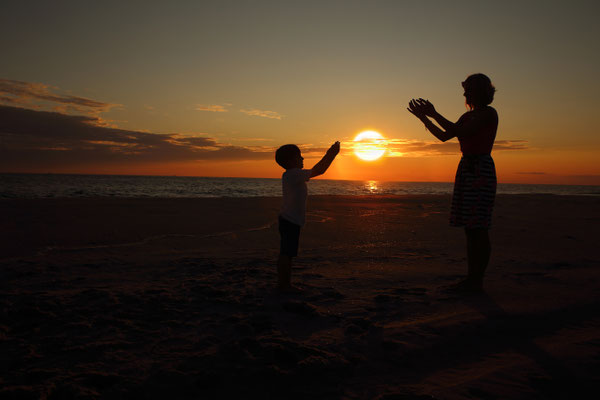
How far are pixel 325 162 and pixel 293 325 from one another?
1621mm

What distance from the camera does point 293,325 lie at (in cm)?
242

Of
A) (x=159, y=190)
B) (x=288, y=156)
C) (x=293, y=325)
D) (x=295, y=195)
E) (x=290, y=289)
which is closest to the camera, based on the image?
(x=293, y=325)

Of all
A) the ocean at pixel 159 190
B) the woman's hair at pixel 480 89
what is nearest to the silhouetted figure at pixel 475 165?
the woman's hair at pixel 480 89

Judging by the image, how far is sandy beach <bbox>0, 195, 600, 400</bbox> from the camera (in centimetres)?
169

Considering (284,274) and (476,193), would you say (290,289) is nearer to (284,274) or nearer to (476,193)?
(284,274)

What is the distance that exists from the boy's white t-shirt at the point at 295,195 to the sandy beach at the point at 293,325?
665mm

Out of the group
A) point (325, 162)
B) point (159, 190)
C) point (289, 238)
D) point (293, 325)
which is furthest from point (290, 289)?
point (159, 190)

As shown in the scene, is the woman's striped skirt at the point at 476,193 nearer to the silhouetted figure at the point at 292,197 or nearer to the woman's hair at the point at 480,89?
the woman's hair at the point at 480,89

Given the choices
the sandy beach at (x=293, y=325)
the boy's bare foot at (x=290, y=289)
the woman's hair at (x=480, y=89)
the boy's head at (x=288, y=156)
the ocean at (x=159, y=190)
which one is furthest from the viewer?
the ocean at (x=159, y=190)

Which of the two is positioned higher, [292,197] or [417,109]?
[417,109]

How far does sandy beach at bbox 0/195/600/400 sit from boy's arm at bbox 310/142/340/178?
1.10 metres

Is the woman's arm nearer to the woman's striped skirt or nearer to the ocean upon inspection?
the woman's striped skirt

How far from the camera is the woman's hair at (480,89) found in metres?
3.30

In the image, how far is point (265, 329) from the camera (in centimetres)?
232
